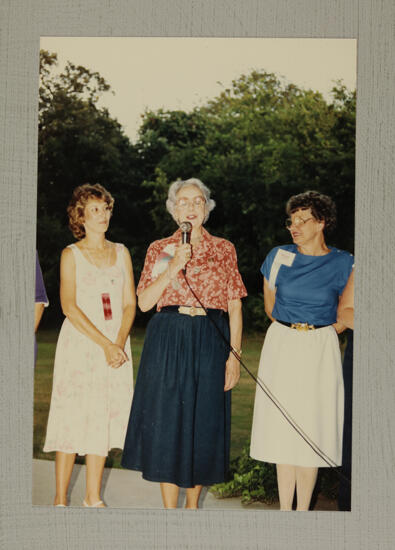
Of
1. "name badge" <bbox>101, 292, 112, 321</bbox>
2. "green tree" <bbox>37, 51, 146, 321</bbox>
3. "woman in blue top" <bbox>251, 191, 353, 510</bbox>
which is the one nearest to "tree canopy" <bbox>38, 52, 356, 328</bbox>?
"green tree" <bbox>37, 51, 146, 321</bbox>

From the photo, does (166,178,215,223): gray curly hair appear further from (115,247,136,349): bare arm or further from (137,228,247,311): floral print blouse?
(115,247,136,349): bare arm

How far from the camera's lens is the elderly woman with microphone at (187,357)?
3.82 metres

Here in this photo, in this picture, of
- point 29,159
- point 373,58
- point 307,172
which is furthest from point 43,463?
point 373,58

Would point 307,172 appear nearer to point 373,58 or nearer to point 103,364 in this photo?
point 373,58

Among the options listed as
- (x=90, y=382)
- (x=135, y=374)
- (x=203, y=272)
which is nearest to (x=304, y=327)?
(x=203, y=272)

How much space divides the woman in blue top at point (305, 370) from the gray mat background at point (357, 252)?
0.12 metres

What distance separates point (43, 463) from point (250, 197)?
1.68 metres

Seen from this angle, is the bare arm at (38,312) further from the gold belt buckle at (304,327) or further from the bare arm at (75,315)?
the gold belt buckle at (304,327)

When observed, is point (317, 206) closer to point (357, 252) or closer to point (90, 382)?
point (357, 252)

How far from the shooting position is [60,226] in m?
3.88

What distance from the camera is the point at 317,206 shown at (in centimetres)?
388

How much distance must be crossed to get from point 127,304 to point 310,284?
0.91 meters

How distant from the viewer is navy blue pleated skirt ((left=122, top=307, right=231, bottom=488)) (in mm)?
3812

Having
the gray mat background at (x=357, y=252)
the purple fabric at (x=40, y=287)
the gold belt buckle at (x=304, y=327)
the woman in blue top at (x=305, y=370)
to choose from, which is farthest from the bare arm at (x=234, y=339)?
the purple fabric at (x=40, y=287)
